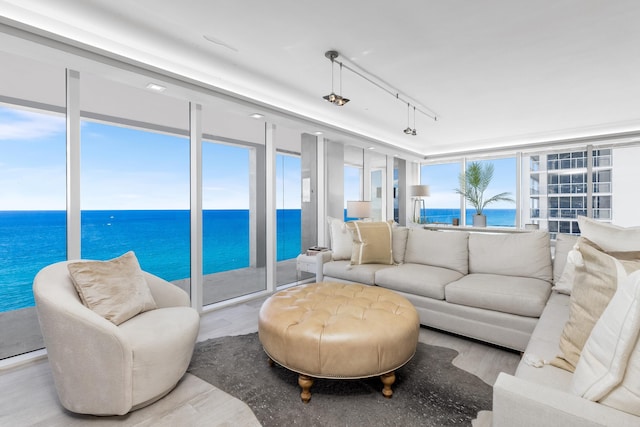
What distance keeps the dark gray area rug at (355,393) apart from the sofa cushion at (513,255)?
42.6 inches

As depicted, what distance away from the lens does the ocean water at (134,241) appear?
2756 millimetres

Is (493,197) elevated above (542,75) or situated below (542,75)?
below

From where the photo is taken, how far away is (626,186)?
5695 mm

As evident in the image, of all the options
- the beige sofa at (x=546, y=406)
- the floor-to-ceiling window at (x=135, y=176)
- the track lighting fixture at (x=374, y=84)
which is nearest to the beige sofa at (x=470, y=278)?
the beige sofa at (x=546, y=406)

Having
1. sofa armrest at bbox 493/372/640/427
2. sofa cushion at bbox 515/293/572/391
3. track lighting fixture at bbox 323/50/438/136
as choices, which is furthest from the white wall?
sofa armrest at bbox 493/372/640/427

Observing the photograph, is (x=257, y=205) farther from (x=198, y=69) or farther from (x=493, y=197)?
(x=493, y=197)

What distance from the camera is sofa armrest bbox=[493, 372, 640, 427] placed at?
3.09 ft

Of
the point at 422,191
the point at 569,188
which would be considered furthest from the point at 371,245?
the point at 569,188

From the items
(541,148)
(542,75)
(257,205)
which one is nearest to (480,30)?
(542,75)

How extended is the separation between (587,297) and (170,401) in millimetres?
2313

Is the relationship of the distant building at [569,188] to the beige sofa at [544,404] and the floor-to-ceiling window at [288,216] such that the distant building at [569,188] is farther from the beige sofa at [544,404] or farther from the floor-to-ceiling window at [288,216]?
the beige sofa at [544,404]

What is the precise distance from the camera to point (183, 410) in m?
1.84

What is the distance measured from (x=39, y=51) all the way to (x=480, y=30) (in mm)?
3401

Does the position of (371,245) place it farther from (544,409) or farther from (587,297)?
(544,409)
